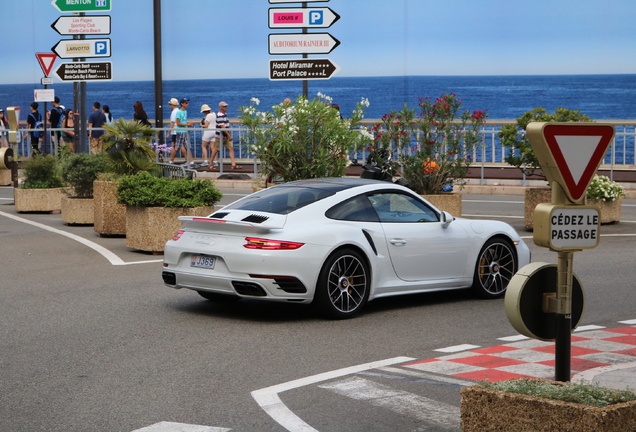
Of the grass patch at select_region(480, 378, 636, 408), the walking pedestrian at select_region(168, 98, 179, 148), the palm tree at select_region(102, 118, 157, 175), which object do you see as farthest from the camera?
the walking pedestrian at select_region(168, 98, 179, 148)

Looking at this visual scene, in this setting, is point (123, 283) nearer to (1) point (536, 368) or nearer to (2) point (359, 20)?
(1) point (536, 368)

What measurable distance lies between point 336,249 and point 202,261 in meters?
1.24

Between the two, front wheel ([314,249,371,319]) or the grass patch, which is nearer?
the grass patch

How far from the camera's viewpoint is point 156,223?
1392cm

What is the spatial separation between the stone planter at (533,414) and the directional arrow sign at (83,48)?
1784 centimetres

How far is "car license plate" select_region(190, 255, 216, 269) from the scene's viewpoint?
9328 millimetres

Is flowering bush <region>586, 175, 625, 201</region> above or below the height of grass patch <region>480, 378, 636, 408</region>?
above

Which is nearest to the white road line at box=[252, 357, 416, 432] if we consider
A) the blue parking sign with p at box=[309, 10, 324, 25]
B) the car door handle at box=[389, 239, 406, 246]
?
the car door handle at box=[389, 239, 406, 246]

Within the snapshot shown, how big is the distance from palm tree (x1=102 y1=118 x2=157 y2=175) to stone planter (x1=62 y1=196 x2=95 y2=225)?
6.05ft

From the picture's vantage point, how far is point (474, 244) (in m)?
10.5

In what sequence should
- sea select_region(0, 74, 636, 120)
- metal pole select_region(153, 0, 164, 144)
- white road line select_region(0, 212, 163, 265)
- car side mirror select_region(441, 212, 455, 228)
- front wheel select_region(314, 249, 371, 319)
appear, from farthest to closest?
1. sea select_region(0, 74, 636, 120)
2. metal pole select_region(153, 0, 164, 144)
3. white road line select_region(0, 212, 163, 265)
4. car side mirror select_region(441, 212, 455, 228)
5. front wheel select_region(314, 249, 371, 319)

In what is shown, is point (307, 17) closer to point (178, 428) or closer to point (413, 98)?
point (178, 428)

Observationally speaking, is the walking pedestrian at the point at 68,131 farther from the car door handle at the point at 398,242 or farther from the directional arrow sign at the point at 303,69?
the car door handle at the point at 398,242

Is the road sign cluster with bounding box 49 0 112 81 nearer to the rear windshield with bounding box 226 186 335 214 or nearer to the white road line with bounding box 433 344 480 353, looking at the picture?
the rear windshield with bounding box 226 186 335 214
